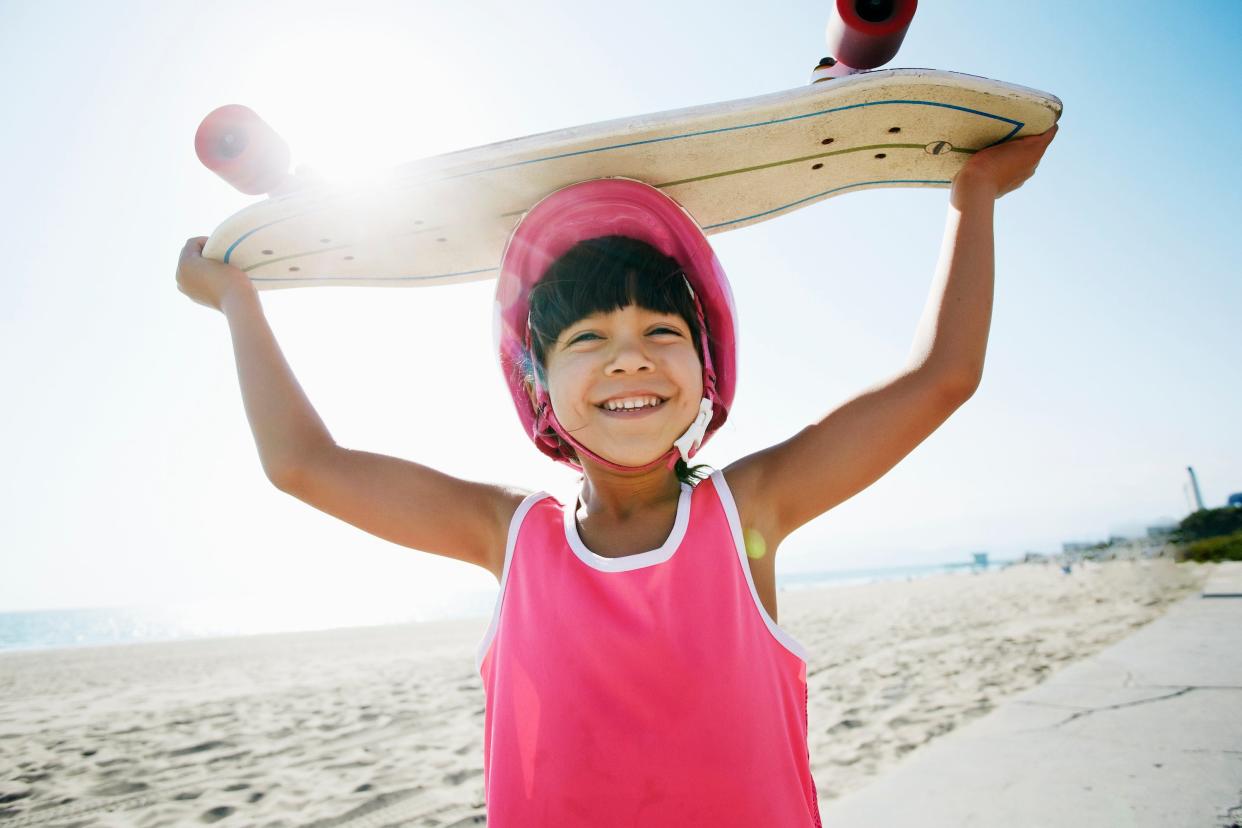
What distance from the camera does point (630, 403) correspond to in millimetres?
1275

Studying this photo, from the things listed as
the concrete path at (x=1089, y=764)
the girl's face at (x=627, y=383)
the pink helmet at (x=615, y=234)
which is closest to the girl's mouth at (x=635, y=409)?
the girl's face at (x=627, y=383)

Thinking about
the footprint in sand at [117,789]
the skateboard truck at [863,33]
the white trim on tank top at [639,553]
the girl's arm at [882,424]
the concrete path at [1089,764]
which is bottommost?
the concrete path at [1089,764]

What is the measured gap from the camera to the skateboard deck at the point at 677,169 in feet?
4.61

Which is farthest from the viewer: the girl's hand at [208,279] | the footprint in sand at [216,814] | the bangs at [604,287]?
the footprint in sand at [216,814]

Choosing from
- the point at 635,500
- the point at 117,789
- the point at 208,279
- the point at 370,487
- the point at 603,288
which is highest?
the point at 208,279

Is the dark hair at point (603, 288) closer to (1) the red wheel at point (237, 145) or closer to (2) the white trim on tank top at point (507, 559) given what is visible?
(2) the white trim on tank top at point (507, 559)

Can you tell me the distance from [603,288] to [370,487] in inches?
26.1

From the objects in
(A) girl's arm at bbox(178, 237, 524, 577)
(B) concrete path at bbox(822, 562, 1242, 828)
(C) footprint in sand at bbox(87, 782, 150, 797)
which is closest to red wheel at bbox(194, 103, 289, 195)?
(A) girl's arm at bbox(178, 237, 524, 577)

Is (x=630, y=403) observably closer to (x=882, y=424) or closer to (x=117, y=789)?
(x=882, y=424)

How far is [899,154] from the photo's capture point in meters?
1.62

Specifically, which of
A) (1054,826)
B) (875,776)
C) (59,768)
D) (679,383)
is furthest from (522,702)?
(59,768)

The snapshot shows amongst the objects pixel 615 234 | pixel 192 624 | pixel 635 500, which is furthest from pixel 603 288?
pixel 192 624

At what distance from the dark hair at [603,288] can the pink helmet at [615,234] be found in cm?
3

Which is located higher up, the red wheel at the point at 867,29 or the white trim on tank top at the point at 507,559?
the red wheel at the point at 867,29
